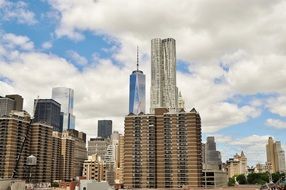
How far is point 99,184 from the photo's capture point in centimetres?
11000

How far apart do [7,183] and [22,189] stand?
310 cm

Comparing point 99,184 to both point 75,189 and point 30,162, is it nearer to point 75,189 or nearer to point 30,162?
point 75,189

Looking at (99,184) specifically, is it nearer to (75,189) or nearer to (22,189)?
(75,189)

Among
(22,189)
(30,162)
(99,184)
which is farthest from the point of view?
(30,162)

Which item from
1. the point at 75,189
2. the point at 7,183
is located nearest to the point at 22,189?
the point at 7,183

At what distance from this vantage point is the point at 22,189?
78562 mm

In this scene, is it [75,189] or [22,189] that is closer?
[22,189]

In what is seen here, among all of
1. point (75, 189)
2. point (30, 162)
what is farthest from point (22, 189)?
point (30, 162)

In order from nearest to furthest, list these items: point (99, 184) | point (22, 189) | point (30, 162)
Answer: point (22, 189) < point (99, 184) < point (30, 162)

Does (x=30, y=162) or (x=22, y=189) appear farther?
(x=30, y=162)

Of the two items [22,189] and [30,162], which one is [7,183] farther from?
[30,162]

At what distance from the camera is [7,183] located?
78625mm

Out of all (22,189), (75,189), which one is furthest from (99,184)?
(22,189)

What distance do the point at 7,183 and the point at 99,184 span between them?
35.2m
